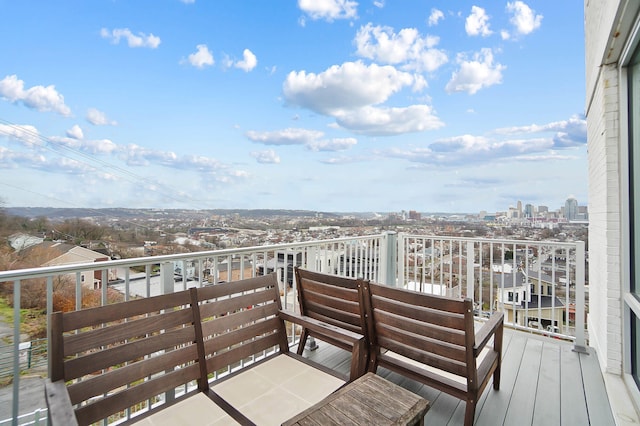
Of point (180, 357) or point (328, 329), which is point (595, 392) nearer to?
point (328, 329)

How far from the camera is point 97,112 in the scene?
10586 mm

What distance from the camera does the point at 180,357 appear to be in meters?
1.85

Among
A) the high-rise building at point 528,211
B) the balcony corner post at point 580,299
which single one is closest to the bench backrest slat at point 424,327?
the balcony corner post at point 580,299

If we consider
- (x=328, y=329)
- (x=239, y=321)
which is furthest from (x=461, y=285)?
(x=239, y=321)

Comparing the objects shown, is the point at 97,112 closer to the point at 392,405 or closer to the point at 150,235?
the point at 150,235

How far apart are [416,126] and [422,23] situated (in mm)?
3084

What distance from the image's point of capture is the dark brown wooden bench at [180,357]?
1.51m

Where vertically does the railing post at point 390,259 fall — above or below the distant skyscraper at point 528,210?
below

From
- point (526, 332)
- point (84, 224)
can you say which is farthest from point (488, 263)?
point (84, 224)

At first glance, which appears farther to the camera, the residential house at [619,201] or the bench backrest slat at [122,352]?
the residential house at [619,201]

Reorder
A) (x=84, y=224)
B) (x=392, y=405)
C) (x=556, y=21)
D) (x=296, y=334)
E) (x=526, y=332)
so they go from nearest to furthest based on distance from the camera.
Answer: (x=392, y=405), (x=296, y=334), (x=526, y=332), (x=84, y=224), (x=556, y=21)

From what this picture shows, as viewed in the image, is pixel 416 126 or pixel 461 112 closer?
pixel 461 112

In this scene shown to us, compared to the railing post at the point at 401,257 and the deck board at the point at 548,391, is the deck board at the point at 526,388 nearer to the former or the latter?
the deck board at the point at 548,391

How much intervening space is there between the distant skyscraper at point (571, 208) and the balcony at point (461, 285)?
783 millimetres
